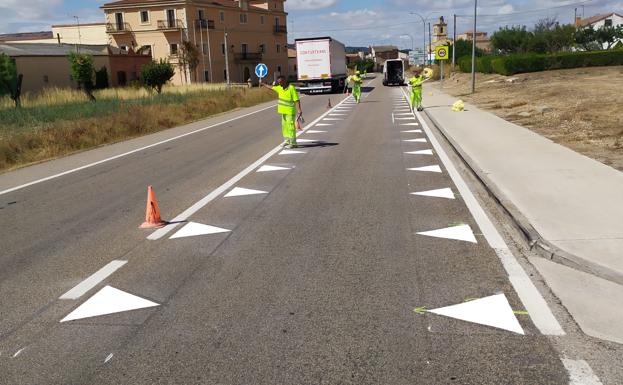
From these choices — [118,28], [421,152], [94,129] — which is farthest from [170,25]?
[421,152]

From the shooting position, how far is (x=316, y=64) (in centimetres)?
4375

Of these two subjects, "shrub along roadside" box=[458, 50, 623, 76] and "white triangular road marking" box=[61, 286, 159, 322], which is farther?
"shrub along roadside" box=[458, 50, 623, 76]

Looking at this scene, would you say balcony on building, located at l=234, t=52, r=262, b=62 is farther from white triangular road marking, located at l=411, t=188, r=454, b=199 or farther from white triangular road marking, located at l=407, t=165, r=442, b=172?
white triangular road marking, located at l=411, t=188, r=454, b=199

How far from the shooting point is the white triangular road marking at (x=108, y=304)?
4770 mm

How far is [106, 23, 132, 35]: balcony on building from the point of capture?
74812mm

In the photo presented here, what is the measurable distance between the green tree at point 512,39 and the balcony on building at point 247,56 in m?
37.6

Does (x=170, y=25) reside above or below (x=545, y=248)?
above

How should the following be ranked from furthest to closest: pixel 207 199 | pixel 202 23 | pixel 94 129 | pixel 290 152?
pixel 202 23 < pixel 94 129 < pixel 290 152 < pixel 207 199

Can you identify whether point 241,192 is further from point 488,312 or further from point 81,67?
point 81,67

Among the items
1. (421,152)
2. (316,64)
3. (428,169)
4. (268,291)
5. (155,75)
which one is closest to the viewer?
(268,291)

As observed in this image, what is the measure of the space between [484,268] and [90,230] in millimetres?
4747

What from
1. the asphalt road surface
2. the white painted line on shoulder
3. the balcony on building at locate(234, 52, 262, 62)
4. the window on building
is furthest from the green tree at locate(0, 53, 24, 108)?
the balcony on building at locate(234, 52, 262, 62)

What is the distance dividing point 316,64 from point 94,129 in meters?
27.4

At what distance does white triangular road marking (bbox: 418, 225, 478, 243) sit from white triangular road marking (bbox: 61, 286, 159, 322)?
323cm
